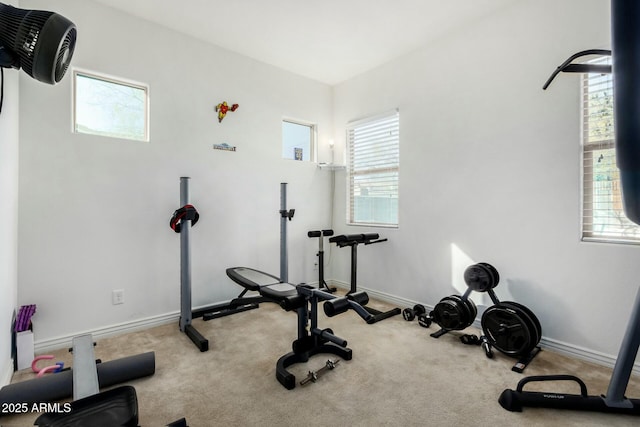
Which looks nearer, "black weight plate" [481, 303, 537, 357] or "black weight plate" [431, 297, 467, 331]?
"black weight plate" [481, 303, 537, 357]

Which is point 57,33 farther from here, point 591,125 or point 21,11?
point 591,125

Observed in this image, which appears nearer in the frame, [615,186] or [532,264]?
[615,186]

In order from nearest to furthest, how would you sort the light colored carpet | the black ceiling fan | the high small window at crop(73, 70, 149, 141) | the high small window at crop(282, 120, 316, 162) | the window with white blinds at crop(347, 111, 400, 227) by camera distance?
the black ceiling fan < the light colored carpet < the high small window at crop(73, 70, 149, 141) < the window with white blinds at crop(347, 111, 400, 227) < the high small window at crop(282, 120, 316, 162)

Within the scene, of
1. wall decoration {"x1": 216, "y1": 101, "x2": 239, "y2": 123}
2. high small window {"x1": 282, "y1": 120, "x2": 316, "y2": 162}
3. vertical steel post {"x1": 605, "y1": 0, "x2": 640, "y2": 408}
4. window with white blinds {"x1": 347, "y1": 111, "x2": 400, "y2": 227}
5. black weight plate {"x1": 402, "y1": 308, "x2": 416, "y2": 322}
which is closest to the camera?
vertical steel post {"x1": 605, "y1": 0, "x2": 640, "y2": 408}

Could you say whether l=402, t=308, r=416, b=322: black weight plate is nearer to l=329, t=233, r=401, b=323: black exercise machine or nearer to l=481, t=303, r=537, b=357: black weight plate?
l=329, t=233, r=401, b=323: black exercise machine

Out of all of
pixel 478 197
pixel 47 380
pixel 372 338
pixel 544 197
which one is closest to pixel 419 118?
pixel 478 197

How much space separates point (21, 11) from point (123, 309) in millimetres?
2315

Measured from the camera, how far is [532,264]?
248 centimetres

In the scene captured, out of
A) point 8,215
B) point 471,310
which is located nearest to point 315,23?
point 8,215

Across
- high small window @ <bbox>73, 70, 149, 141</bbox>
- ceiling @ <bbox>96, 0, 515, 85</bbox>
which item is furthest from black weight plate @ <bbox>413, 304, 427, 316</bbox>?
high small window @ <bbox>73, 70, 149, 141</bbox>

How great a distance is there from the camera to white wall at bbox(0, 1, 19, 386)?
1813 millimetres

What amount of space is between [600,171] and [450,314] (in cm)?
151

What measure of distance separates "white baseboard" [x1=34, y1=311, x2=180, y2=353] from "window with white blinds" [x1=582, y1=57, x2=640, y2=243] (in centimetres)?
356

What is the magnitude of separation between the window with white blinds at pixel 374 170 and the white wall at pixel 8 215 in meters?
3.16
